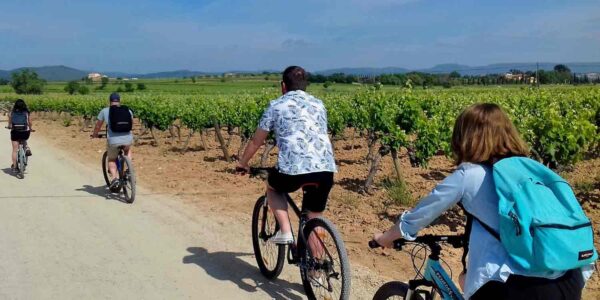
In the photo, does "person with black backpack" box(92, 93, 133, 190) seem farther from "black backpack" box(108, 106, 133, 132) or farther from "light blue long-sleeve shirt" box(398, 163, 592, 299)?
"light blue long-sleeve shirt" box(398, 163, 592, 299)

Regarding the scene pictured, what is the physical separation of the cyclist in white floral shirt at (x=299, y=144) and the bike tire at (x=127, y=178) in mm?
4615

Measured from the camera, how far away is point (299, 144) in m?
4.28

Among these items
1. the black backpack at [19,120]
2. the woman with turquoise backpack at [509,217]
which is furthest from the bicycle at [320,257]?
the black backpack at [19,120]

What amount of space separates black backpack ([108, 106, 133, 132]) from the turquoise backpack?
24.7ft

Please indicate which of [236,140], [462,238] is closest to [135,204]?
[462,238]

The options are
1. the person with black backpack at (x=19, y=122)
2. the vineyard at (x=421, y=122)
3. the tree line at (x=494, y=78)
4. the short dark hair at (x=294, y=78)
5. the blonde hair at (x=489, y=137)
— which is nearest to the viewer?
the blonde hair at (x=489, y=137)

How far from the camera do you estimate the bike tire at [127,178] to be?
334 inches

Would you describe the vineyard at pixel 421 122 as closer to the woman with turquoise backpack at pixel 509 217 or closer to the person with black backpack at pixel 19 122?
the person with black backpack at pixel 19 122

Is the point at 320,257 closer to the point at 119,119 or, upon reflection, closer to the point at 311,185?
the point at 311,185

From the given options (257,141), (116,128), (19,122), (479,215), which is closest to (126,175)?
(116,128)

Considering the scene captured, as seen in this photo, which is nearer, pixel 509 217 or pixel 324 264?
pixel 509 217

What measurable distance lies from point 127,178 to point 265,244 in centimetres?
434

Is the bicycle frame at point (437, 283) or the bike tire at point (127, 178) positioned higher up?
the bicycle frame at point (437, 283)

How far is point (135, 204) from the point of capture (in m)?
8.45
